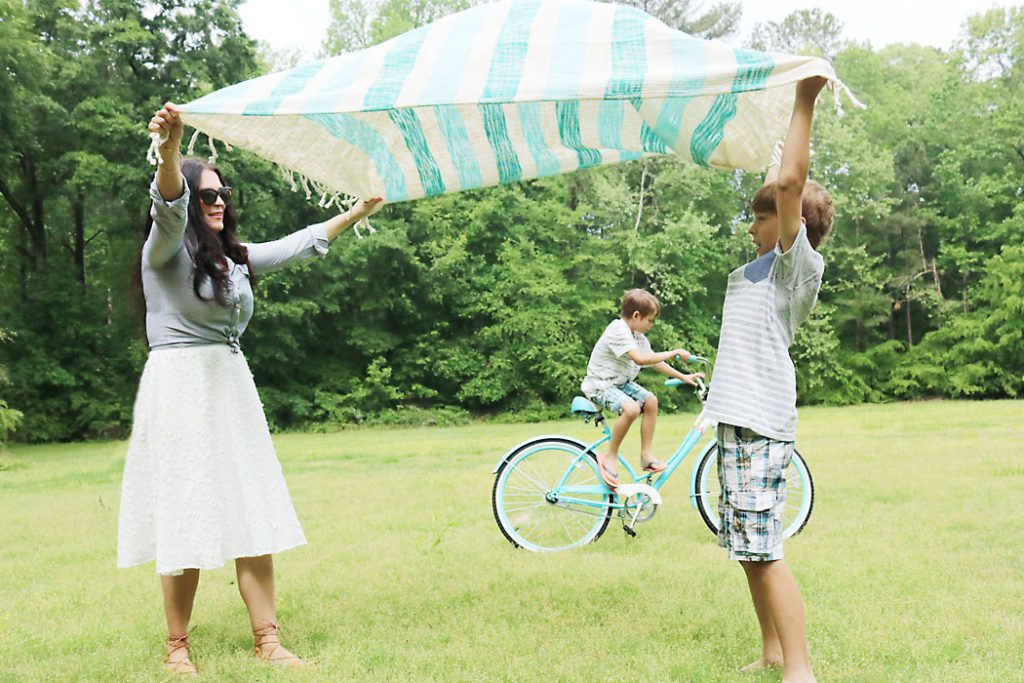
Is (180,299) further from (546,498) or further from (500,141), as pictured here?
(546,498)

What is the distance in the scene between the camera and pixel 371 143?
3783 mm

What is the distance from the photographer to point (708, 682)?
3221 millimetres

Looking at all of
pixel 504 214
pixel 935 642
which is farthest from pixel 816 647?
pixel 504 214

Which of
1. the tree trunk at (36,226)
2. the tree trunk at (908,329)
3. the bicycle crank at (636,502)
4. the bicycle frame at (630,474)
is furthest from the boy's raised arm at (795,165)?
the tree trunk at (908,329)

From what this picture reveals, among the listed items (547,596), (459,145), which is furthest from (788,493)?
(459,145)

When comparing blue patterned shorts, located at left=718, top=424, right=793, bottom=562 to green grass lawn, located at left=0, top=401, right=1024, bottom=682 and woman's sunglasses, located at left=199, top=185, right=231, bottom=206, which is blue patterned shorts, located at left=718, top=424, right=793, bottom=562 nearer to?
green grass lawn, located at left=0, top=401, right=1024, bottom=682

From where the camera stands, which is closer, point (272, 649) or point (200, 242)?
point (200, 242)

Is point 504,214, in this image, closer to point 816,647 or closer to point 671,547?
point 671,547

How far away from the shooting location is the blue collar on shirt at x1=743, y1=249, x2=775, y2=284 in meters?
3.12

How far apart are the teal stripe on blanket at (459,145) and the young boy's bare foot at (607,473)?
230 centimetres

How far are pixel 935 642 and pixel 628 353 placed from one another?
2673 mm

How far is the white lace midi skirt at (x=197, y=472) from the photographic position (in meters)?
3.35

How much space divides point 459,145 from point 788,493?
3639mm

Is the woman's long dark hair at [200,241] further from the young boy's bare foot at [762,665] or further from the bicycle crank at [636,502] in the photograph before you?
the bicycle crank at [636,502]
